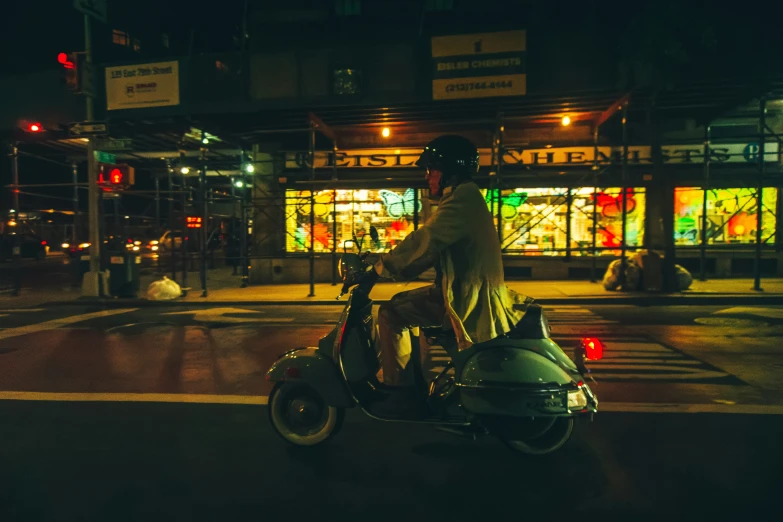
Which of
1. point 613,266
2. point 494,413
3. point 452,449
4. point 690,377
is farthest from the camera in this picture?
point 613,266

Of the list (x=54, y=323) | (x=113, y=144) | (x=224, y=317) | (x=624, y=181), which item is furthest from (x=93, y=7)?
(x=624, y=181)

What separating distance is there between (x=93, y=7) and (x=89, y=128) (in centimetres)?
265

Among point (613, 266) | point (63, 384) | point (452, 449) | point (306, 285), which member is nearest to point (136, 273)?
point (306, 285)

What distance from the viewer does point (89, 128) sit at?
14289 millimetres

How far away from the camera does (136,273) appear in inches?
590

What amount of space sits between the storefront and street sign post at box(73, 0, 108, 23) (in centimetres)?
571

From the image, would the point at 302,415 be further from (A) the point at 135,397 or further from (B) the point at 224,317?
(B) the point at 224,317

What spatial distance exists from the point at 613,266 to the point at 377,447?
11.4 meters

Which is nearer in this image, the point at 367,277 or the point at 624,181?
the point at 367,277

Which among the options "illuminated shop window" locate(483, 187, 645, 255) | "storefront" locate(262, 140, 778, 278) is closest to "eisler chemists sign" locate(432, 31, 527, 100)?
"storefront" locate(262, 140, 778, 278)

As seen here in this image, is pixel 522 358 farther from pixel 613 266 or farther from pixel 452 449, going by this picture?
pixel 613 266

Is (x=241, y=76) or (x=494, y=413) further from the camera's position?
(x=241, y=76)

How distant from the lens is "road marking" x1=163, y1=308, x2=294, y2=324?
1122cm

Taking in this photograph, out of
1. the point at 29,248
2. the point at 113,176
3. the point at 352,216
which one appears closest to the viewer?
the point at 113,176
